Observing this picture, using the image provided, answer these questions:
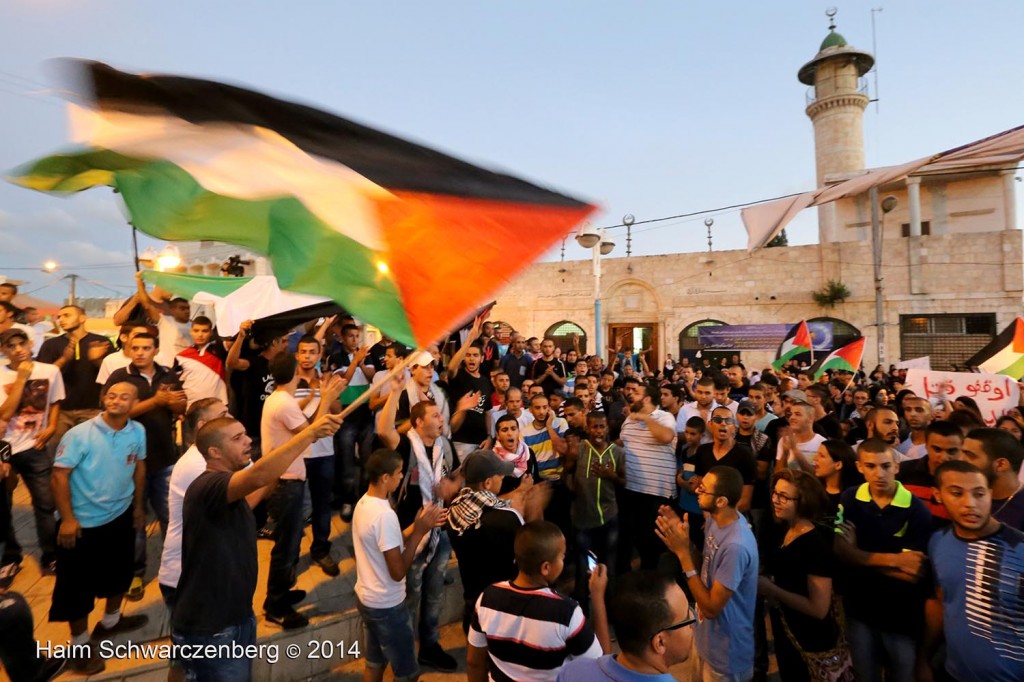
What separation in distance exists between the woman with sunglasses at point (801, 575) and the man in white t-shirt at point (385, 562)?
6.55 ft

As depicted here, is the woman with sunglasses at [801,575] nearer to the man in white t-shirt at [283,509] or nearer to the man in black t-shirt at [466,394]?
the man in black t-shirt at [466,394]

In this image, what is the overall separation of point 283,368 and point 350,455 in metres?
1.97

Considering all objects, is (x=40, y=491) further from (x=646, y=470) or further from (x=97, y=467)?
(x=646, y=470)

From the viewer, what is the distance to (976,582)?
7.71 ft

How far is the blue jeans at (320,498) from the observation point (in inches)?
179

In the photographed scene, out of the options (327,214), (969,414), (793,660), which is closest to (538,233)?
(327,214)

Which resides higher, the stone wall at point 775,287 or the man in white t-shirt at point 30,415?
the stone wall at point 775,287

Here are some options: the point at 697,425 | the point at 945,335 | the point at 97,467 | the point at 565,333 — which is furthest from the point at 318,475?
the point at 945,335

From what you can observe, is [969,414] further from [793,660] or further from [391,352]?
[391,352]

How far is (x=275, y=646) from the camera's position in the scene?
145 inches

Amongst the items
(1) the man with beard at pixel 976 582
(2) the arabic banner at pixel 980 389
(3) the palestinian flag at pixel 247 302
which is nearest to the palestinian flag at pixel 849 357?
(2) the arabic banner at pixel 980 389

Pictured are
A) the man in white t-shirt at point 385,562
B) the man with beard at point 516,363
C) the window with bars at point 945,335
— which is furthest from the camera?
the window with bars at point 945,335

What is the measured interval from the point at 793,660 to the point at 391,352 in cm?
444

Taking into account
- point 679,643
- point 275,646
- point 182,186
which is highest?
point 182,186
